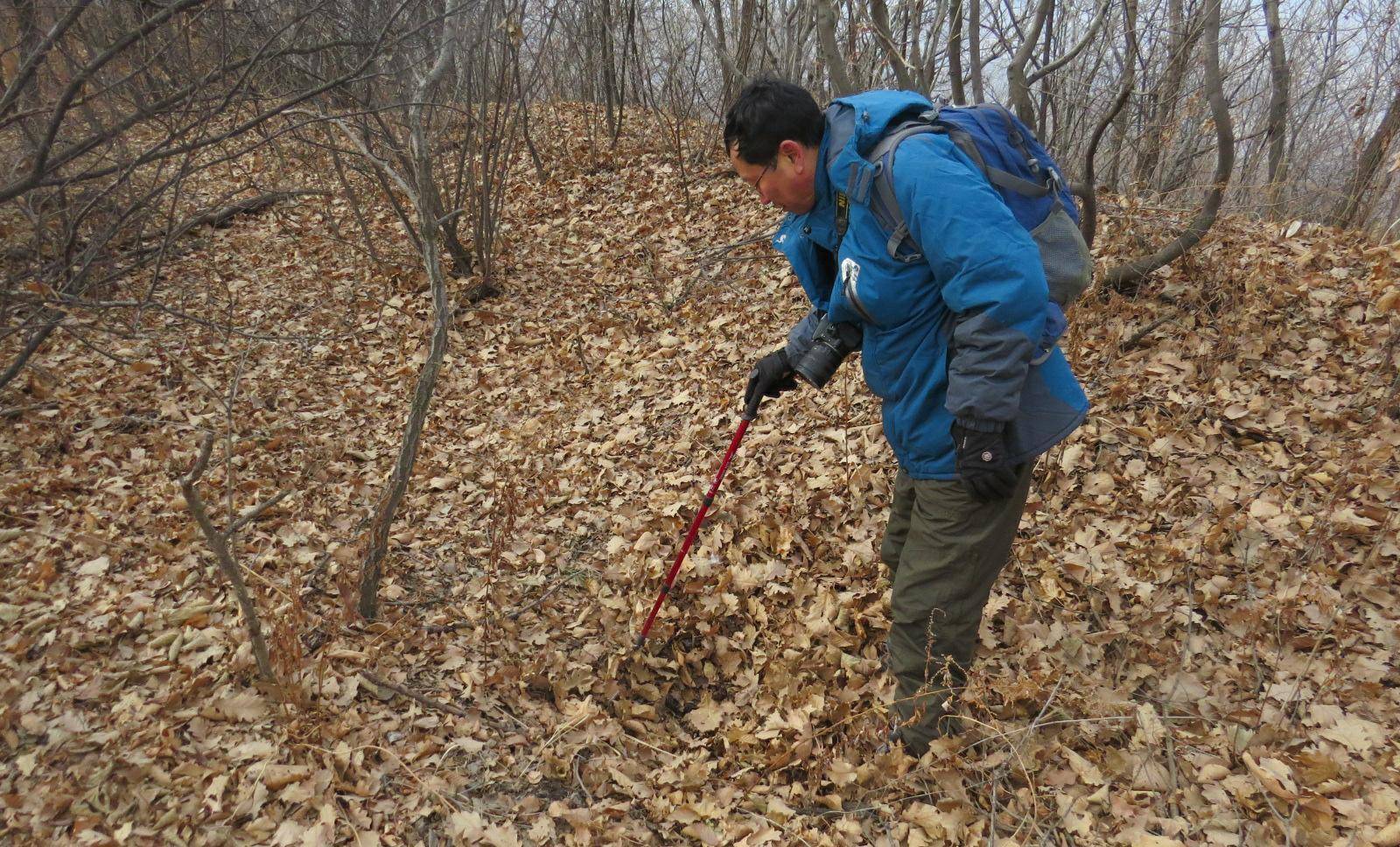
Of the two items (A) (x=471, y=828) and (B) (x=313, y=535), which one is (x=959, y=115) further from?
(B) (x=313, y=535)

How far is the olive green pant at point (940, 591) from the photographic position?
8.41 ft

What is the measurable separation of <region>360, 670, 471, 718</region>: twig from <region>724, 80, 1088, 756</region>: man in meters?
1.79

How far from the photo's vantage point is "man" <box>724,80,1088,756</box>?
218 cm

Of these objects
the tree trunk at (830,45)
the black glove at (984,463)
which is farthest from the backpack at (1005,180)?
the tree trunk at (830,45)

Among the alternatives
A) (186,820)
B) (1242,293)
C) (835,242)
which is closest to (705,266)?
(1242,293)

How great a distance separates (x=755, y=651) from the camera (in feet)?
11.8

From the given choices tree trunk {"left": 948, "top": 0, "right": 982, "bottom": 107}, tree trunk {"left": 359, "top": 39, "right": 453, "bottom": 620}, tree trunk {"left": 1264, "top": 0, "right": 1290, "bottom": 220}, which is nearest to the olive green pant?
tree trunk {"left": 359, "top": 39, "right": 453, "bottom": 620}

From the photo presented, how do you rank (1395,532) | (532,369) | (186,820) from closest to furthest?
(186,820) → (1395,532) → (532,369)

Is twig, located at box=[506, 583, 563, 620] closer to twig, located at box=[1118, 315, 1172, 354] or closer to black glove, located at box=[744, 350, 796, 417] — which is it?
black glove, located at box=[744, 350, 796, 417]

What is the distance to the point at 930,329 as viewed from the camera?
8.04 feet

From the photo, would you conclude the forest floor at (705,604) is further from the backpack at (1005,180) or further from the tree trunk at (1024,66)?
the backpack at (1005,180)

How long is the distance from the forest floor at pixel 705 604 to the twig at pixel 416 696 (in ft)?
0.04

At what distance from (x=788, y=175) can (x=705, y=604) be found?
2.11 m

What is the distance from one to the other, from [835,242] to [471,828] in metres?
2.38
